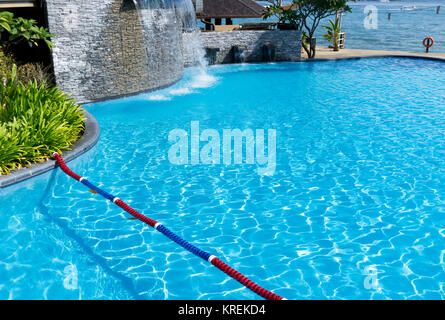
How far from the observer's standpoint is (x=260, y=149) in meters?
12.9

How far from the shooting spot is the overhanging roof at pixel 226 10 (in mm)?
28453

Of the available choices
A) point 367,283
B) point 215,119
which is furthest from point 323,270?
point 215,119

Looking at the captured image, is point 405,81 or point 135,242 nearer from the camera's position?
point 135,242

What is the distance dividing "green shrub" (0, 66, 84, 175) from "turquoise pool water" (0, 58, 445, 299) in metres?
0.68

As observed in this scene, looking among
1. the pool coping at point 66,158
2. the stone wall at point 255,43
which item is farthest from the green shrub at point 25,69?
the stone wall at point 255,43

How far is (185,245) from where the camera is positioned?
684 cm

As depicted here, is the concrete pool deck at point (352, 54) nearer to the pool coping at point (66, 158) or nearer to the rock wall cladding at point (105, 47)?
the rock wall cladding at point (105, 47)

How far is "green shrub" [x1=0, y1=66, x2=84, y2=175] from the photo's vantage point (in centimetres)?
1019

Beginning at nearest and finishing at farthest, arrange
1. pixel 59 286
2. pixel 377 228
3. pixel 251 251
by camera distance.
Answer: pixel 59 286, pixel 251 251, pixel 377 228

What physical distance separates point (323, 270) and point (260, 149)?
6.04 meters

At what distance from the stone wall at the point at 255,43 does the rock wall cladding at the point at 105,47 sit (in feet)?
25.2

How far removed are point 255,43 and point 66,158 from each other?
1966 centimetres
